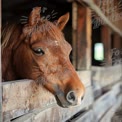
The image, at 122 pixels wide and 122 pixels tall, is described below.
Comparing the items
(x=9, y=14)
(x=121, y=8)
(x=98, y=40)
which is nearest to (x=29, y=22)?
(x=121, y=8)

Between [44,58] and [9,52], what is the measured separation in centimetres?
33

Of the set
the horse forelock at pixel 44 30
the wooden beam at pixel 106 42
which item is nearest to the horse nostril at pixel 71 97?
the horse forelock at pixel 44 30

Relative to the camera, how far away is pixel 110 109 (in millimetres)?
3227

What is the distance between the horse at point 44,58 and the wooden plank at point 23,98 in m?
0.07

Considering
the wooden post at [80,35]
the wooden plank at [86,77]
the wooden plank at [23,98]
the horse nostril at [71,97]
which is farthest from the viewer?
the wooden post at [80,35]

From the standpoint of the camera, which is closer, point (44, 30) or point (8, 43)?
point (44, 30)

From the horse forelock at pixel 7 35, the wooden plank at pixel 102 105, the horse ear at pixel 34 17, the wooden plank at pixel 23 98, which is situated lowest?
the wooden plank at pixel 102 105

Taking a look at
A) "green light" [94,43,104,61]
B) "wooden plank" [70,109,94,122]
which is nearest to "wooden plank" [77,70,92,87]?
"wooden plank" [70,109,94,122]

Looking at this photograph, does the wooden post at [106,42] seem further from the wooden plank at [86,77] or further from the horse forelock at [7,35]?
the horse forelock at [7,35]

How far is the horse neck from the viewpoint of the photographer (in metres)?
1.42

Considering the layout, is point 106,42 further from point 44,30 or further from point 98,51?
point 44,30

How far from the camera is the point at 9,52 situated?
4.71 ft

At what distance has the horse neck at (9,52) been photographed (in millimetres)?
1416

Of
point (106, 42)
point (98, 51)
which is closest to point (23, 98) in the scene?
point (106, 42)
